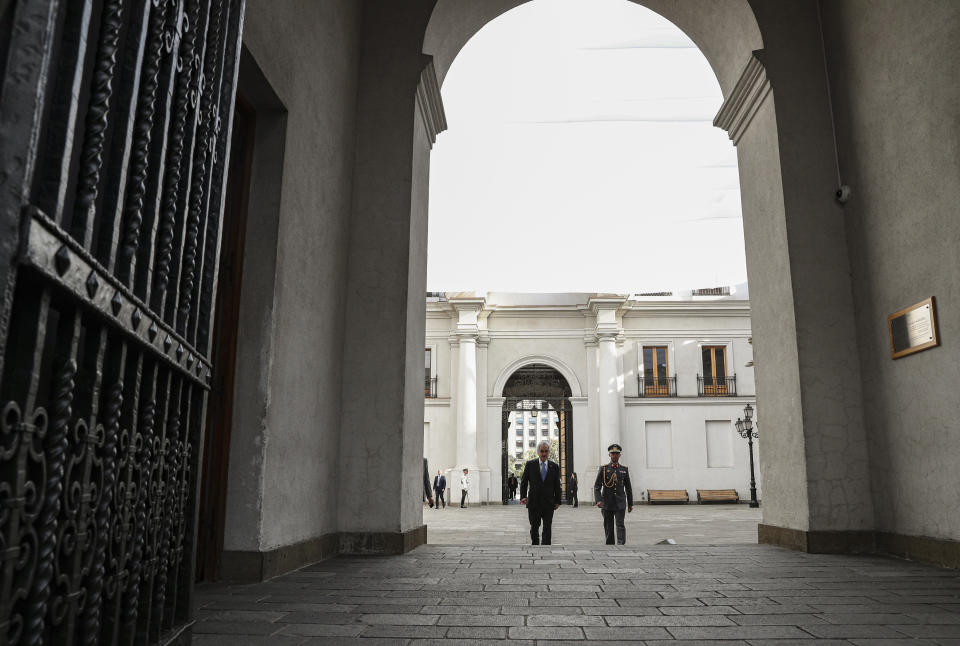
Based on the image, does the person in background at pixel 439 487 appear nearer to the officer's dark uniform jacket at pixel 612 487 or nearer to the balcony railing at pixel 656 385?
the balcony railing at pixel 656 385

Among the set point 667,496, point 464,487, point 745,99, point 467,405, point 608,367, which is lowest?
point 667,496

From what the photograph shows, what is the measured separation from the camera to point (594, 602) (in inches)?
120

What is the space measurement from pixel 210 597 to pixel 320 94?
3.10m

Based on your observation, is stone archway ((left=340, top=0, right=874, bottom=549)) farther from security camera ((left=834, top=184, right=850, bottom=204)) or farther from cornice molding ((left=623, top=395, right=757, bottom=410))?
cornice molding ((left=623, top=395, right=757, bottom=410))

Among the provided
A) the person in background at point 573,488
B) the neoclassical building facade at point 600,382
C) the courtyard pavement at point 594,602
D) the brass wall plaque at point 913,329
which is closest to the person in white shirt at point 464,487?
the neoclassical building facade at point 600,382

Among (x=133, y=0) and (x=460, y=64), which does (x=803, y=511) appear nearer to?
(x=133, y=0)

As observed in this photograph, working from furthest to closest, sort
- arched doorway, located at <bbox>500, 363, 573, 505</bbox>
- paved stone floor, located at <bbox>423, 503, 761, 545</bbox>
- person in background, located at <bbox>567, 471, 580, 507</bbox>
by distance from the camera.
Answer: arched doorway, located at <bbox>500, 363, 573, 505</bbox> < person in background, located at <bbox>567, 471, 580, 507</bbox> < paved stone floor, located at <bbox>423, 503, 761, 545</bbox>

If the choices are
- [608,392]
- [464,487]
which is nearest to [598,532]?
[464,487]

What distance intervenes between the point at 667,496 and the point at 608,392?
365cm

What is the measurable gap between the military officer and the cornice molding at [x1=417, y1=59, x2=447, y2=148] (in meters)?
4.11

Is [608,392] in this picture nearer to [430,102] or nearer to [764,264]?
[764,264]

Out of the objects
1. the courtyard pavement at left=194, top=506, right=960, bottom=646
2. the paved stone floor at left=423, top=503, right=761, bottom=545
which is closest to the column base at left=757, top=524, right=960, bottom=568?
the courtyard pavement at left=194, top=506, right=960, bottom=646

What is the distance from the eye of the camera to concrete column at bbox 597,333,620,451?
23125 mm

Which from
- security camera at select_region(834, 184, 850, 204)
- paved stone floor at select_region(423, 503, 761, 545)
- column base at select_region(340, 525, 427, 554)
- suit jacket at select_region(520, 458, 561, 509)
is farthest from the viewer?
paved stone floor at select_region(423, 503, 761, 545)
